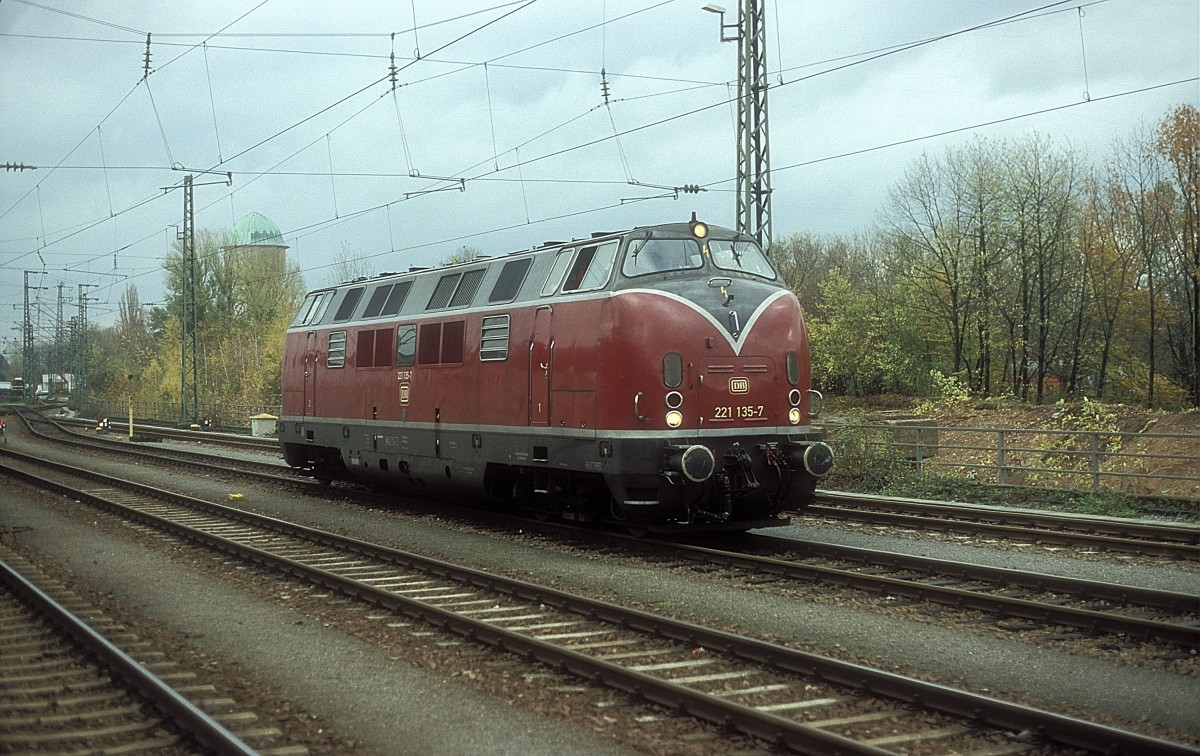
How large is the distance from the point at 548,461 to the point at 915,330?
113 ft

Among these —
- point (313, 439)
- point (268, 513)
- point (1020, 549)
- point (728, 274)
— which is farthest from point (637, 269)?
point (313, 439)

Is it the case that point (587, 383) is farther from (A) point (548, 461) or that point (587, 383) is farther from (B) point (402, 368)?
(B) point (402, 368)

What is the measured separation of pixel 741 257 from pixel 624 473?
11.2ft

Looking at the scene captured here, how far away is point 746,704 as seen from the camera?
6586 millimetres

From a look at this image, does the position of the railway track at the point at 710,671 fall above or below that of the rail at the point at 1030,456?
below

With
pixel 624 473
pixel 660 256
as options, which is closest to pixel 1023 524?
pixel 624 473

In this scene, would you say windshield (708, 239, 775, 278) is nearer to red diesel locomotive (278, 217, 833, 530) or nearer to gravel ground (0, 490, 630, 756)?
red diesel locomotive (278, 217, 833, 530)

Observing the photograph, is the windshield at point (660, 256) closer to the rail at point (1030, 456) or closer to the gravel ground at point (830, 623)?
the gravel ground at point (830, 623)

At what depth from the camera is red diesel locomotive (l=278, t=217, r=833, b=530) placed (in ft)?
39.5

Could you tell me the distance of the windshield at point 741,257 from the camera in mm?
13140

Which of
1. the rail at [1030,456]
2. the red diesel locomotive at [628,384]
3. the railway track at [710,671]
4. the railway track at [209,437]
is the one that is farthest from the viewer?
the railway track at [209,437]

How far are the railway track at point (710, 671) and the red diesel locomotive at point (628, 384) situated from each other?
97.2 inches

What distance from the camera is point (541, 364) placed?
525 inches

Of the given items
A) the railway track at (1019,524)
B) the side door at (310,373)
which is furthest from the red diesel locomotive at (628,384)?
the side door at (310,373)
